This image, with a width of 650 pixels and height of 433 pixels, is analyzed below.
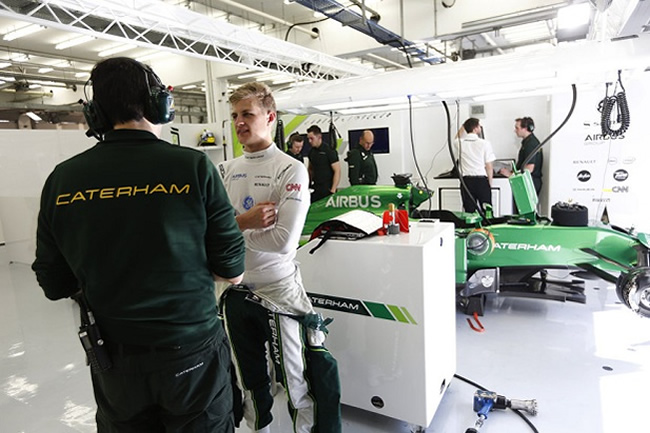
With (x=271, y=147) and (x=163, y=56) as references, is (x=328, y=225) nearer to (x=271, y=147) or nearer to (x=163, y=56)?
(x=271, y=147)

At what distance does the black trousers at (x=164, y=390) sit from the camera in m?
1.15

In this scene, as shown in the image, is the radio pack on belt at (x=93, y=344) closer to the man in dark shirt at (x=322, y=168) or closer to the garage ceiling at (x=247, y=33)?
the garage ceiling at (x=247, y=33)

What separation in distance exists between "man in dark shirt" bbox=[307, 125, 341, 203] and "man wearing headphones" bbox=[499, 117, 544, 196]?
2.41 m

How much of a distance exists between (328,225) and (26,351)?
2.95m

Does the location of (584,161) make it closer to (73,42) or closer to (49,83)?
(73,42)

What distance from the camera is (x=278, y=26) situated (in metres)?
7.82

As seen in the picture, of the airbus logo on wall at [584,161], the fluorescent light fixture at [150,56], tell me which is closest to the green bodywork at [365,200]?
the airbus logo on wall at [584,161]

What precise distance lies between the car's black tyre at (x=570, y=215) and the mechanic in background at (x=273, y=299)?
2.46 m

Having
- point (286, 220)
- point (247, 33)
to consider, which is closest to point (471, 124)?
point (247, 33)

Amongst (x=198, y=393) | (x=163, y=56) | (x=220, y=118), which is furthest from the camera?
(x=163, y=56)

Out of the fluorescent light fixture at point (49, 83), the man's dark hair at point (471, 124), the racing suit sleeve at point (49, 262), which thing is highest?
the fluorescent light fixture at point (49, 83)

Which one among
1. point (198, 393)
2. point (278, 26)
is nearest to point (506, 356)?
point (198, 393)

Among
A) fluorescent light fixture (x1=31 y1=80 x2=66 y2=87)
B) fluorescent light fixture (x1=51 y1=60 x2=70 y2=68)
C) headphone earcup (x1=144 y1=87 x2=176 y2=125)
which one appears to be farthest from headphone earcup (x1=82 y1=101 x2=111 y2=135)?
fluorescent light fixture (x1=31 y1=80 x2=66 y2=87)

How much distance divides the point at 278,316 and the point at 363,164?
4.96m
